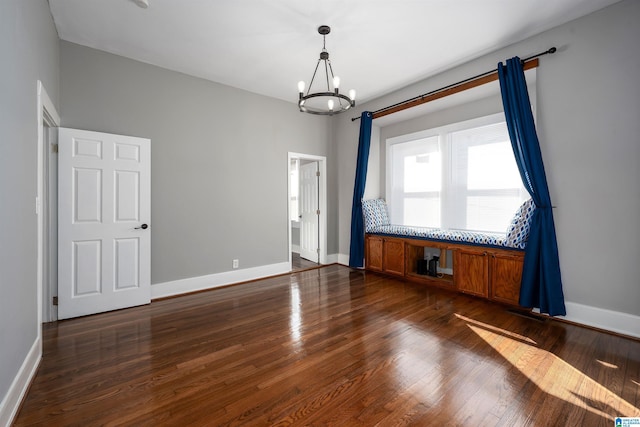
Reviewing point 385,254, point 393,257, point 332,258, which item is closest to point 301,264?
point 332,258

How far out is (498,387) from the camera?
72.7 inches

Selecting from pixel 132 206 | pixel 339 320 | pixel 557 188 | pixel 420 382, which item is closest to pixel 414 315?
pixel 339 320

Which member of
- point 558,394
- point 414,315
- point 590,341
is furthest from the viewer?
point 414,315

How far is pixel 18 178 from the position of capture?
70.4 inches

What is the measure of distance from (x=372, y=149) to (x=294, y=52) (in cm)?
240

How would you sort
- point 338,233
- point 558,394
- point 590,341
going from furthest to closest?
point 338,233 < point 590,341 < point 558,394

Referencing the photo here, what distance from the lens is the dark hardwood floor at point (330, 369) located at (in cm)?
162

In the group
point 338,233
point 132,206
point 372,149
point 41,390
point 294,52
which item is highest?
point 294,52

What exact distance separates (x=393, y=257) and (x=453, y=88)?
2642mm

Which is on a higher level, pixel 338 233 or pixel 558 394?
pixel 338 233

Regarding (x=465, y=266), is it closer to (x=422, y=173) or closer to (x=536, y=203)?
(x=536, y=203)

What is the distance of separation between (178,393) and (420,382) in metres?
1.61

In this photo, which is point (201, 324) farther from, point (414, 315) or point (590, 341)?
point (590, 341)

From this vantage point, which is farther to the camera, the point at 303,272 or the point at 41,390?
the point at 303,272
